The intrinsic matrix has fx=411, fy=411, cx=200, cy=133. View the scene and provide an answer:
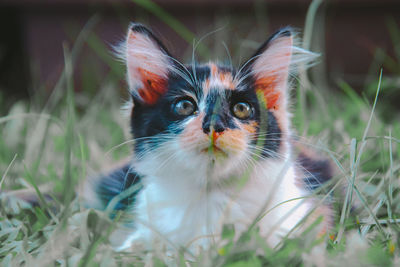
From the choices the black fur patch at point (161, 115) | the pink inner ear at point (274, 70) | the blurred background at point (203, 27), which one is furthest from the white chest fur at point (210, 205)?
the blurred background at point (203, 27)

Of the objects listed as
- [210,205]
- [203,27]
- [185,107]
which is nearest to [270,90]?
[185,107]

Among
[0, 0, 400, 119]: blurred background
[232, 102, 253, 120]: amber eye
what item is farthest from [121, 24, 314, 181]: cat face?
[0, 0, 400, 119]: blurred background

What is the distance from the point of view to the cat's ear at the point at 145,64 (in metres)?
1.17

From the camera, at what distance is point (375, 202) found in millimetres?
1164

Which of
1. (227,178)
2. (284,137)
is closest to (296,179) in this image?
(284,137)

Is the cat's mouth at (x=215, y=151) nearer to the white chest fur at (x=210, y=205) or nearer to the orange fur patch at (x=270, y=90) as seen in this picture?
the white chest fur at (x=210, y=205)

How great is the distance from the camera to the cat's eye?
1103 mm

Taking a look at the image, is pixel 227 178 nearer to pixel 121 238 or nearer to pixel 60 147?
pixel 121 238

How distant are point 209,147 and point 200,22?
81.4 inches

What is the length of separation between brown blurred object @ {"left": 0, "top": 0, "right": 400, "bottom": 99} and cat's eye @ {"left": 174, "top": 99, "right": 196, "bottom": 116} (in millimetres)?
1696

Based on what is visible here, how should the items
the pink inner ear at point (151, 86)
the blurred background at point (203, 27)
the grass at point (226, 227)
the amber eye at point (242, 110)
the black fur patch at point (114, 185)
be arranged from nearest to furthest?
the grass at point (226, 227), the amber eye at point (242, 110), the pink inner ear at point (151, 86), the black fur patch at point (114, 185), the blurred background at point (203, 27)

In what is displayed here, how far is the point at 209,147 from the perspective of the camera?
3.24 ft

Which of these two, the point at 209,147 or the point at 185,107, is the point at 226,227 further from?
the point at 185,107

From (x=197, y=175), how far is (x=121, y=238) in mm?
368
